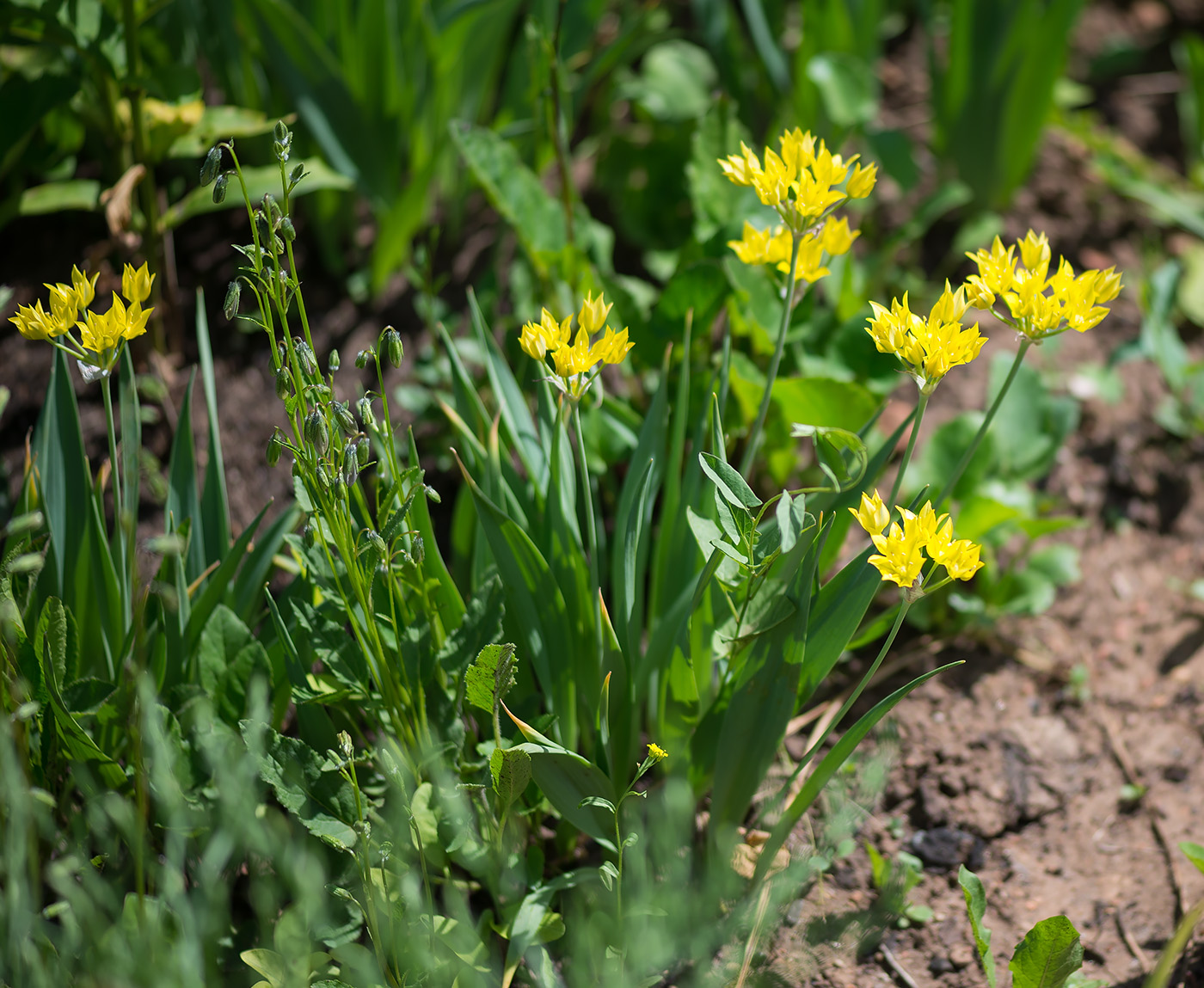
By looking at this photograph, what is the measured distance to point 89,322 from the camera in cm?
106

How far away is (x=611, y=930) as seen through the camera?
3.94 feet

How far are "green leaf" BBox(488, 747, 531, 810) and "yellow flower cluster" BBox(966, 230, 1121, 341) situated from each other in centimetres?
69

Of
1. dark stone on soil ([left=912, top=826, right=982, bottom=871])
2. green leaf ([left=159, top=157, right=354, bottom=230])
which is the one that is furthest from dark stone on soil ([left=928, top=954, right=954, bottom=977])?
green leaf ([left=159, top=157, right=354, bottom=230])

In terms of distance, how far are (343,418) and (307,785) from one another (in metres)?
0.47

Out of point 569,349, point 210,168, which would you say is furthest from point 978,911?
point 210,168

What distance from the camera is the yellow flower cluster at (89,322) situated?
1056mm

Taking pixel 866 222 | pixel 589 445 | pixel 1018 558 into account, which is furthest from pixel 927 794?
pixel 866 222

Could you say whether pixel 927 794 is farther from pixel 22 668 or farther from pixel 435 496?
pixel 22 668

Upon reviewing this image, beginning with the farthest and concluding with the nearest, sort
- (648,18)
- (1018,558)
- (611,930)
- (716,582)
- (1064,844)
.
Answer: (648,18)
(1018,558)
(1064,844)
(716,582)
(611,930)

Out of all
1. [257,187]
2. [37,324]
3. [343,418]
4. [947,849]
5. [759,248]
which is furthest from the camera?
[257,187]

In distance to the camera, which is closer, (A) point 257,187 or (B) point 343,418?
(B) point 343,418

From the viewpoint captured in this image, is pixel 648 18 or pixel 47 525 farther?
pixel 648 18

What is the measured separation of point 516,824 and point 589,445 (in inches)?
24.7

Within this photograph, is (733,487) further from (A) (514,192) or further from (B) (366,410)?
(A) (514,192)
